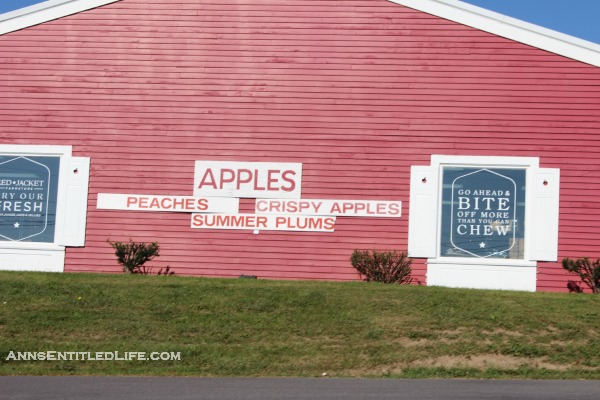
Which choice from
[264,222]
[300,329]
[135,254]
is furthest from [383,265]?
[135,254]

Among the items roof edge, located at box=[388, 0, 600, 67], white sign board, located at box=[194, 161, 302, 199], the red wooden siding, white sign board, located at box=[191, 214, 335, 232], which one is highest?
roof edge, located at box=[388, 0, 600, 67]

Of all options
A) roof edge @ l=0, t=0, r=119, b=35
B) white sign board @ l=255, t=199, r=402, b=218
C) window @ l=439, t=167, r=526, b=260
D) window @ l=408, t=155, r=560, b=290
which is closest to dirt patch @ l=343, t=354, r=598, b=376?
window @ l=408, t=155, r=560, b=290

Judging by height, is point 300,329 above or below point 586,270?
below

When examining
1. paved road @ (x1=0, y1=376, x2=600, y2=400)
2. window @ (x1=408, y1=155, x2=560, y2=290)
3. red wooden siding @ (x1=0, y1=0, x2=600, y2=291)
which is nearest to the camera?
paved road @ (x1=0, y1=376, x2=600, y2=400)

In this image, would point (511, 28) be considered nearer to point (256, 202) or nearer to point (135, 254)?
point (256, 202)

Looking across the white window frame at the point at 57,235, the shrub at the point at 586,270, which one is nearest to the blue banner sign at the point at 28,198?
the white window frame at the point at 57,235

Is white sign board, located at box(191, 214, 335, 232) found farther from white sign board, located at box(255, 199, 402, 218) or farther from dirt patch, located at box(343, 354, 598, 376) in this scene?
dirt patch, located at box(343, 354, 598, 376)

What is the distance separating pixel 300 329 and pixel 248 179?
551 centimetres

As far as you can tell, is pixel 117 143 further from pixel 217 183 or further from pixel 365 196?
pixel 365 196

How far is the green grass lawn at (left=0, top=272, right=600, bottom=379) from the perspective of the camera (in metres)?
12.3

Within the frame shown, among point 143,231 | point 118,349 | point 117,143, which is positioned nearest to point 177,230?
point 143,231

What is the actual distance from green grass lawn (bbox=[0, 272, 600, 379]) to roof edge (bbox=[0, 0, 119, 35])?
5.97 meters

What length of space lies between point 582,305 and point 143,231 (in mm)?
8596

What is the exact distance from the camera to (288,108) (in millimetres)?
18344
